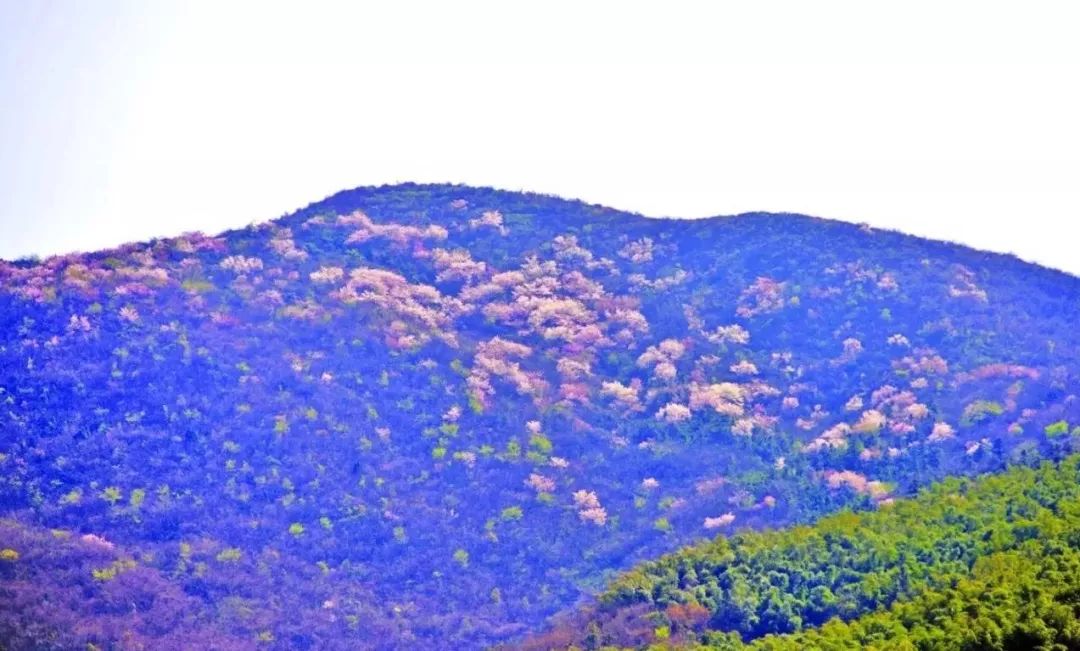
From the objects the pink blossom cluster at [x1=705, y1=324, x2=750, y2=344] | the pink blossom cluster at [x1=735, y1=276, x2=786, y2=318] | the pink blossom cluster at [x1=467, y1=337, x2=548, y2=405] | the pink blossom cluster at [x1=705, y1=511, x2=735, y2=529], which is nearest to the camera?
the pink blossom cluster at [x1=705, y1=511, x2=735, y2=529]

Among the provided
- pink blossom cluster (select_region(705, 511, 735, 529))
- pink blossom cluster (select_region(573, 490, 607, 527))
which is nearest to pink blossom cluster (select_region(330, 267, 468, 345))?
pink blossom cluster (select_region(573, 490, 607, 527))

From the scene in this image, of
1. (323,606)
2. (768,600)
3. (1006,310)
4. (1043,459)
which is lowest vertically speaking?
(323,606)

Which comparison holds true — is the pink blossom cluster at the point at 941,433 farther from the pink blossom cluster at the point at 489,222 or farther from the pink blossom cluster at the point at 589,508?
the pink blossom cluster at the point at 489,222

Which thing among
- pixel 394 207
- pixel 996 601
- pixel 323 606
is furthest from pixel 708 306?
pixel 996 601

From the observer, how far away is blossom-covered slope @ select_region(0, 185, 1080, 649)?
46656 mm

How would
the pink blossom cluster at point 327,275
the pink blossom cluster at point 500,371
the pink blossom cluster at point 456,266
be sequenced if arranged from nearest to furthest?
1. the pink blossom cluster at point 500,371
2. the pink blossom cluster at point 327,275
3. the pink blossom cluster at point 456,266

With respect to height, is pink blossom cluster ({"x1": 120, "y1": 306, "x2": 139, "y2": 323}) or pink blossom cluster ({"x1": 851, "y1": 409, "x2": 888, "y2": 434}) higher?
pink blossom cluster ({"x1": 120, "y1": 306, "x2": 139, "y2": 323})

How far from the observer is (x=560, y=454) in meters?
57.4

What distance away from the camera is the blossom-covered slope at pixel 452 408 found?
153 feet

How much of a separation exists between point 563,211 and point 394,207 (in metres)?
10.2

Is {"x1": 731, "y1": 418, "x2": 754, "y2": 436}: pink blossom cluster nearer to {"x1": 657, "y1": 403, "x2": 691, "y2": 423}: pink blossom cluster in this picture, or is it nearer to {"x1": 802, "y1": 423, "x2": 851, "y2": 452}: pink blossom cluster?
{"x1": 657, "y1": 403, "x2": 691, "y2": 423}: pink blossom cluster

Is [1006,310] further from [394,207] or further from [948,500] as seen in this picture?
[394,207]

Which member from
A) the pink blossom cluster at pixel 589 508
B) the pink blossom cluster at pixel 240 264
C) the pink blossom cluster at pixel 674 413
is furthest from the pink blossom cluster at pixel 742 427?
the pink blossom cluster at pixel 240 264

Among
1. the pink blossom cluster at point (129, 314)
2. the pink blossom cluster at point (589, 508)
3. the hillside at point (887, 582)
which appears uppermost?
the pink blossom cluster at point (129, 314)
